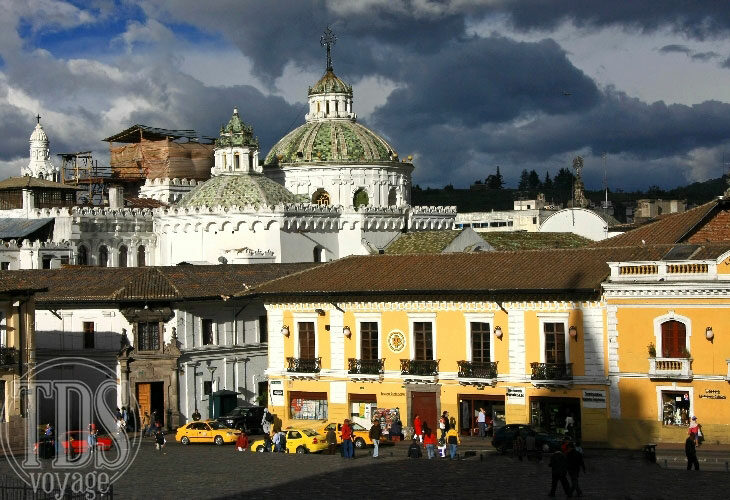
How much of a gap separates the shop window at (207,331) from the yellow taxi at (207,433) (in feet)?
34.0

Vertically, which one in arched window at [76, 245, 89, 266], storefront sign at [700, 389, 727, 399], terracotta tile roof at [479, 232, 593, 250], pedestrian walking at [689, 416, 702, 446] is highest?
terracotta tile roof at [479, 232, 593, 250]

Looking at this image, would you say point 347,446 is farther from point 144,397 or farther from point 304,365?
point 144,397

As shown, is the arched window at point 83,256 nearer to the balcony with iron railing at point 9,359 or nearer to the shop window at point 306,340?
the shop window at point 306,340

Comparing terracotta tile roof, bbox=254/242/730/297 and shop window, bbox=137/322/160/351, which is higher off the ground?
terracotta tile roof, bbox=254/242/730/297

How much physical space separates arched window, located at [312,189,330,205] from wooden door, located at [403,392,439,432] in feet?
141

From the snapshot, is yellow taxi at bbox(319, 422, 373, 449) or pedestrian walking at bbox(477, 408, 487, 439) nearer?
yellow taxi at bbox(319, 422, 373, 449)

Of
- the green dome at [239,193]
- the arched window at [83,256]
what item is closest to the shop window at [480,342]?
the green dome at [239,193]

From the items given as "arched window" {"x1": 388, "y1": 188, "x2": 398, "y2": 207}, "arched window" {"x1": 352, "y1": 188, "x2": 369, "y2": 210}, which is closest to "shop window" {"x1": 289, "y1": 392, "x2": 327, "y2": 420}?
"arched window" {"x1": 352, "y1": 188, "x2": 369, "y2": 210}

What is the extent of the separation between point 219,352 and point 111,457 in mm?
16744

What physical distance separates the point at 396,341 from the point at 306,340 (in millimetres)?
4393

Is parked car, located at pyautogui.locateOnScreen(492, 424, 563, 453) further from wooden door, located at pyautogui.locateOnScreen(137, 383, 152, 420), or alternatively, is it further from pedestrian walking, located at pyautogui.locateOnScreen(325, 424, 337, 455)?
wooden door, located at pyautogui.locateOnScreen(137, 383, 152, 420)

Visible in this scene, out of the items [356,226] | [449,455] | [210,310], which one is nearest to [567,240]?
[356,226]

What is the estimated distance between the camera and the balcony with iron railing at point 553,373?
47969 millimetres

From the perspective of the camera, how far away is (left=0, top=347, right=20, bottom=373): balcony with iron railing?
5122cm
